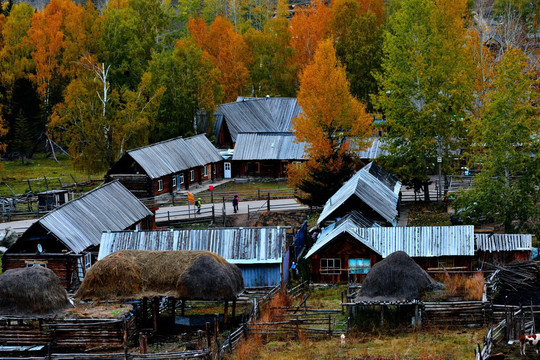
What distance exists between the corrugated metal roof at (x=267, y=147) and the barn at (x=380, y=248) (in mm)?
28833

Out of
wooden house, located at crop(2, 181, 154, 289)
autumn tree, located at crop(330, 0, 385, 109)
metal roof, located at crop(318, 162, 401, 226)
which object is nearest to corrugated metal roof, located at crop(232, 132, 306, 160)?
autumn tree, located at crop(330, 0, 385, 109)

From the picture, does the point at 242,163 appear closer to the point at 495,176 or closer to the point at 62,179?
the point at 62,179

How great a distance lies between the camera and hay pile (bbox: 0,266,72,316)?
33.8 metres

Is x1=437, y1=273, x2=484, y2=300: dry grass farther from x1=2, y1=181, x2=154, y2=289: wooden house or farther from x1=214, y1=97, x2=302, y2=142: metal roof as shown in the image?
x1=214, y1=97, x2=302, y2=142: metal roof

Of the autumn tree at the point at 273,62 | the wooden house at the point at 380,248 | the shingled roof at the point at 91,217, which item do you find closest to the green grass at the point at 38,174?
the shingled roof at the point at 91,217

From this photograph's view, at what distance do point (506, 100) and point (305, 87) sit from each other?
19075mm

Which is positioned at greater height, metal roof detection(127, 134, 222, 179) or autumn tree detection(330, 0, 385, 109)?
autumn tree detection(330, 0, 385, 109)

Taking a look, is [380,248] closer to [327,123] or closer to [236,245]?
[236,245]

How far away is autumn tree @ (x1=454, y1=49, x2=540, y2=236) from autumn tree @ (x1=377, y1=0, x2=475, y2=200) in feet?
36.6

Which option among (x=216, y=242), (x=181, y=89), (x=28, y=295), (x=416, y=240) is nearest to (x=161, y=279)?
(x=28, y=295)

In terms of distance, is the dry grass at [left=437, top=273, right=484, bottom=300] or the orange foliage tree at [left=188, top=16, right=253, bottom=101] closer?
the dry grass at [left=437, top=273, right=484, bottom=300]

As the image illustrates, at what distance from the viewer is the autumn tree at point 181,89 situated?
3098 inches

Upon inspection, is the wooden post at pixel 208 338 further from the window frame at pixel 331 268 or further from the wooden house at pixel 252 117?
the wooden house at pixel 252 117

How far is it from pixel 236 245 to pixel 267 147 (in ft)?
107
